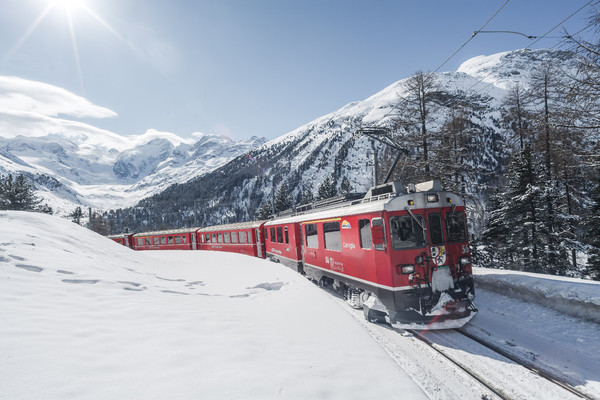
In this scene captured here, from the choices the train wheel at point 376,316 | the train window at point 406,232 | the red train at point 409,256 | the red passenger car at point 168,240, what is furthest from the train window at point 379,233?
the red passenger car at point 168,240

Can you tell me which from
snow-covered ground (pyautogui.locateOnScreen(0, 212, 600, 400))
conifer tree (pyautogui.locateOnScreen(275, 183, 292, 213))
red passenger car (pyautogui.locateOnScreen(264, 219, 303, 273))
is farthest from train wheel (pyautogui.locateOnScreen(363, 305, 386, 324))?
conifer tree (pyautogui.locateOnScreen(275, 183, 292, 213))

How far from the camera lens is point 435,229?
7711 mm

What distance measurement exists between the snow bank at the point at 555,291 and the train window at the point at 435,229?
3.10 meters

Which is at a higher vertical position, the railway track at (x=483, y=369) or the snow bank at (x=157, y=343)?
the snow bank at (x=157, y=343)

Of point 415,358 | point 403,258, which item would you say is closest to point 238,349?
point 415,358

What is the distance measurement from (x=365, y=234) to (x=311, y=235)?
448 cm

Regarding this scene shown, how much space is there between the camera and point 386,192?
333 inches

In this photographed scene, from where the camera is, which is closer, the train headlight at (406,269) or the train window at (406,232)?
the train headlight at (406,269)

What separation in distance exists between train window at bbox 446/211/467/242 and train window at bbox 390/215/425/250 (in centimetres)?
89

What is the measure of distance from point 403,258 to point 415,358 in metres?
2.16

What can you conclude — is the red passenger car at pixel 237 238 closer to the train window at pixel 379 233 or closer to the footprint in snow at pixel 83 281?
the train window at pixel 379 233

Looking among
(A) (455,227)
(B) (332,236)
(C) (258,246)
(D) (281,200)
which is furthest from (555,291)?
(D) (281,200)

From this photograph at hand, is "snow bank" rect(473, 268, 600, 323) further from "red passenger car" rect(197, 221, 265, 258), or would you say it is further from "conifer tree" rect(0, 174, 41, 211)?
"conifer tree" rect(0, 174, 41, 211)

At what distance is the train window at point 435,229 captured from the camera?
7621 millimetres
